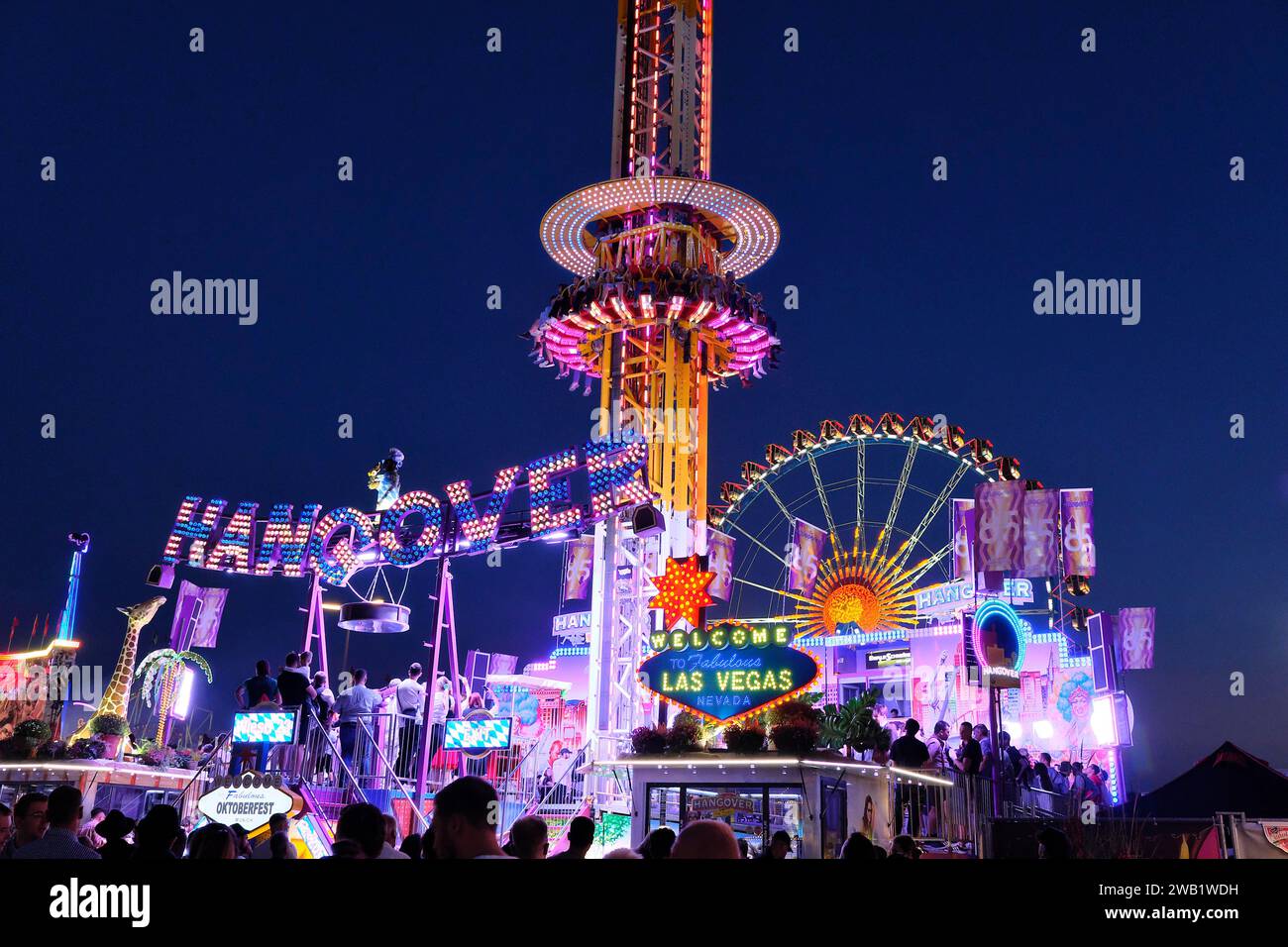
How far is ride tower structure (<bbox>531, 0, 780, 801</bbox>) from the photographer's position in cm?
2645

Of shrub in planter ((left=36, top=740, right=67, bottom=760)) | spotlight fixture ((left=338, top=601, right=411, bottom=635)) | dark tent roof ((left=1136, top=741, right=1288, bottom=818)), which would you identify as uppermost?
spotlight fixture ((left=338, top=601, right=411, bottom=635))

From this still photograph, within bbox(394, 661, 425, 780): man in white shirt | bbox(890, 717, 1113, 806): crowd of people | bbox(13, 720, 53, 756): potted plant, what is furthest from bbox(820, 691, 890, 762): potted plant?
bbox(13, 720, 53, 756): potted plant

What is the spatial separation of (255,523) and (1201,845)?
20604 millimetres

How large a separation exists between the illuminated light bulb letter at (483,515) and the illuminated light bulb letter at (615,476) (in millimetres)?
2026

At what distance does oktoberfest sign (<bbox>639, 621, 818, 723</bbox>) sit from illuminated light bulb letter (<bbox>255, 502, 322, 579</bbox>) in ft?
38.1

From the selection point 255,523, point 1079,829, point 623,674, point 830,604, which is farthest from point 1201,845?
point 830,604

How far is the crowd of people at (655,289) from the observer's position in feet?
85.2

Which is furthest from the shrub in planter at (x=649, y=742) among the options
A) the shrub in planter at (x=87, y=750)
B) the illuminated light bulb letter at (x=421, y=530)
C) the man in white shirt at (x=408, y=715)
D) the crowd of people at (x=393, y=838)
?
the shrub in planter at (x=87, y=750)

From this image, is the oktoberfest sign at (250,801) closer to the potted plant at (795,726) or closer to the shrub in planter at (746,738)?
the shrub in planter at (746,738)

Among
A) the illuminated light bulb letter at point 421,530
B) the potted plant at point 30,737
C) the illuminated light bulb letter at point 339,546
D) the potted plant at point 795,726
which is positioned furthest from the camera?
the illuminated light bulb letter at point 339,546

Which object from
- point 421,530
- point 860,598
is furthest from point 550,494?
point 860,598

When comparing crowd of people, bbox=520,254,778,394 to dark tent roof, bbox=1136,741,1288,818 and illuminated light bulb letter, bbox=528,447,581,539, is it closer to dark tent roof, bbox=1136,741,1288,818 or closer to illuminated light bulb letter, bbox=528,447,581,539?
illuminated light bulb letter, bbox=528,447,581,539

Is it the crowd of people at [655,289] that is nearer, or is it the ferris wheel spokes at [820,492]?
the crowd of people at [655,289]

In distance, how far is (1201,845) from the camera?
12484 mm
